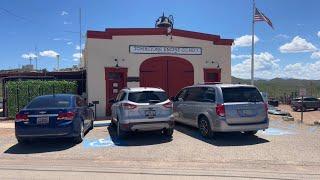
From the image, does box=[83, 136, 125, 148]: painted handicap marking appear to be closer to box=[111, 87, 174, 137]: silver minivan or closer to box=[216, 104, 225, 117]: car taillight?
box=[111, 87, 174, 137]: silver minivan

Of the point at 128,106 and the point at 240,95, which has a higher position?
the point at 240,95

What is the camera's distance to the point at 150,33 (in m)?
21.4

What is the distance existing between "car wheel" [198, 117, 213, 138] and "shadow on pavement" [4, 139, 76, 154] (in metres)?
4.12

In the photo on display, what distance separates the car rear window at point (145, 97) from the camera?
13.0 metres

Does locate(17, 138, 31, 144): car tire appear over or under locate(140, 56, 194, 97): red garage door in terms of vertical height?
under

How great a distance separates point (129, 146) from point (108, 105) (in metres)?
8.80

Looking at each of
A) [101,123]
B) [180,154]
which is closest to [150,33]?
[101,123]

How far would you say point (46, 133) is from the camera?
38.2 feet

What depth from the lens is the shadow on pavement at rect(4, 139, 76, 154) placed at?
38.4 ft

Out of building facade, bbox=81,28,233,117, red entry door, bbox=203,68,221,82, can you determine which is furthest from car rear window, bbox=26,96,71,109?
red entry door, bbox=203,68,221,82

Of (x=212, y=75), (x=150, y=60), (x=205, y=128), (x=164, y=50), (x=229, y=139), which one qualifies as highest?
(x=164, y=50)

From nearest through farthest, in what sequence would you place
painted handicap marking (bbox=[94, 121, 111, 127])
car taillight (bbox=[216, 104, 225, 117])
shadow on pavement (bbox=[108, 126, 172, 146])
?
car taillight (bbox=[216, 104, 225, 117]), shadow on pavement (bbox=[108, 126, 172, 146]), painted handicap marking (bbox=[94, 121, 111, 127])

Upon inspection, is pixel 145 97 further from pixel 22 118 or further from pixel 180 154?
pixel 22 118

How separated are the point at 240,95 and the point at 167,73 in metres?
9.39
